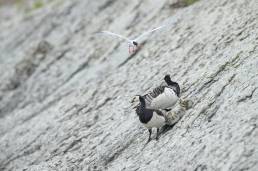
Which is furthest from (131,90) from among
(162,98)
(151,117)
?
(151,117)

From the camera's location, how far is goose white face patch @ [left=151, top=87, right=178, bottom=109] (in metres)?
18.8

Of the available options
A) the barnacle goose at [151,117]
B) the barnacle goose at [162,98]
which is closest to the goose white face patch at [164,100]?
the barnacle goose at [162,98]

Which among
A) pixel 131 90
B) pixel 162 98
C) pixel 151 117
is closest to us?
pixel 151 117

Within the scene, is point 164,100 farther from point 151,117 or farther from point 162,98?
point 151,117

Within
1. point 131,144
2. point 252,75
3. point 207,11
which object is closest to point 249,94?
point 252,75

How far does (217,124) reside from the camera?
16.5m

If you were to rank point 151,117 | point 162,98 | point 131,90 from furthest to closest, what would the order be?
point 131,90 → point 162,98 → point 151,117

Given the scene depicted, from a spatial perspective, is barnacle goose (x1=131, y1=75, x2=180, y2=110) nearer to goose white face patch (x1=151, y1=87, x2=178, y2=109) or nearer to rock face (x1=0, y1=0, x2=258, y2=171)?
goose white face patch (x1=151, y1=87, x2=178, y2=109)

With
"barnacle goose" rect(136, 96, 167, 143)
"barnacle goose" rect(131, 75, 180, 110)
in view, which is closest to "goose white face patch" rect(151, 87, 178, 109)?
"barnacle goose" rect(131, 75, 180, 110)

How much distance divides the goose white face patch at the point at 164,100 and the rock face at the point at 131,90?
2.65 ft

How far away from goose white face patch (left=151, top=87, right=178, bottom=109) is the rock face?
807 millimetres

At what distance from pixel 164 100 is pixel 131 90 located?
5689 mm

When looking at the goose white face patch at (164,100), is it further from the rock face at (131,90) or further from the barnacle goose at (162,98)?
the rock face at (131,90)

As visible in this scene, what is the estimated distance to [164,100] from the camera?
Result: 18797 millimetres
